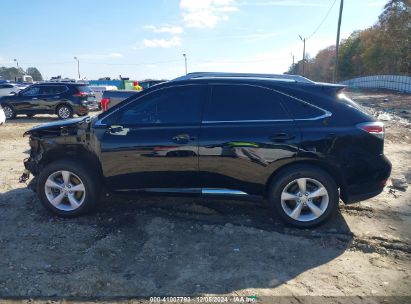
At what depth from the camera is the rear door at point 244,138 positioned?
448 centimetres

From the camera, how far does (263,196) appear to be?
4.67 metres

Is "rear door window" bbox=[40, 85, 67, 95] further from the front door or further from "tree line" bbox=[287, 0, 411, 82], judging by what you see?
"tree line" bbox=[287, 0, 411, 82]

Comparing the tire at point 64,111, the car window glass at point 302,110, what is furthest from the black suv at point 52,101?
the car window glass at point 302,110

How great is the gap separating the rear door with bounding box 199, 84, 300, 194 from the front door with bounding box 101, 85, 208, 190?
0.15 meters

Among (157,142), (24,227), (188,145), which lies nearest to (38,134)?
(24,227)

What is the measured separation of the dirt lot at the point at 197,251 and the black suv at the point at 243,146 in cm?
40

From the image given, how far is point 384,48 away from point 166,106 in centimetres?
6359

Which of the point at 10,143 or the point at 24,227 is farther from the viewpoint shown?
the point at 10,143

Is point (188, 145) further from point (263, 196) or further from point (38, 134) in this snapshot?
point (38, 134)

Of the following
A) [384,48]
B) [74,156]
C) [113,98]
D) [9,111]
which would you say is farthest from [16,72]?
[74,156]

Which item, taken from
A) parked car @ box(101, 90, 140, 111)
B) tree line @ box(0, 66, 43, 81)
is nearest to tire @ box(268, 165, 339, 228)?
parked car @ box(101, 90, 140, 111)

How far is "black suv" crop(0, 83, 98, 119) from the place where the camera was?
54.8ft

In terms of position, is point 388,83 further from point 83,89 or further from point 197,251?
point 197,251

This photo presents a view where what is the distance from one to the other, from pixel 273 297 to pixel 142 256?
4.71ft
